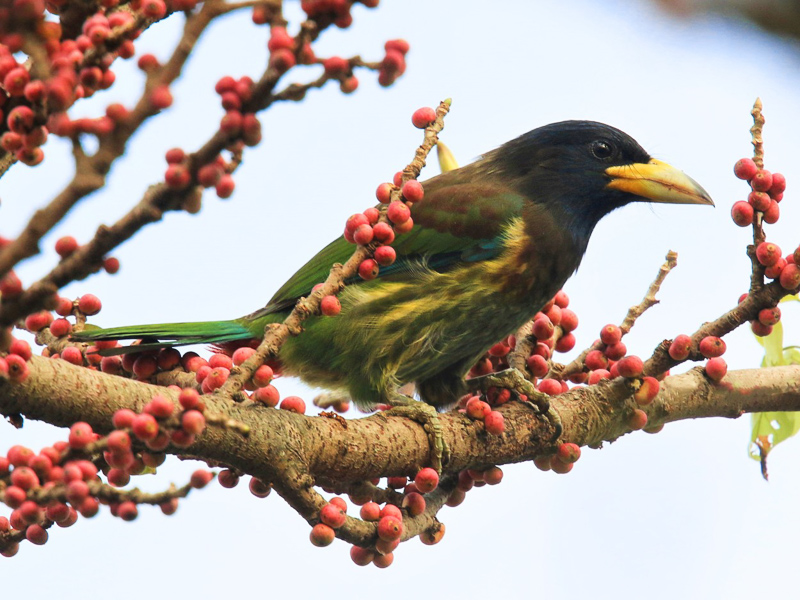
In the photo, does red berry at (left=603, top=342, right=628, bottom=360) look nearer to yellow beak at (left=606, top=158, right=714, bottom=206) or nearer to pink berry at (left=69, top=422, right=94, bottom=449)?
yellow beak at (left=606, top=158, right=714, bottom=206)

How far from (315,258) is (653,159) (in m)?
1.18

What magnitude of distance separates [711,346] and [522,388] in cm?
47

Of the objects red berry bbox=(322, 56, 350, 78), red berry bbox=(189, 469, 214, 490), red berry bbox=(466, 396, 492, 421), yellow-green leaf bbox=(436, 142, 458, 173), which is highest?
yellow-green leaf bbox=(436, 142, 458, 173)

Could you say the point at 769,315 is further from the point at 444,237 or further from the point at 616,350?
the point at 444,237

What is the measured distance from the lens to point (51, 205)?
0.98 metres

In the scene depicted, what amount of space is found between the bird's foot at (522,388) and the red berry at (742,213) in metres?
0.59

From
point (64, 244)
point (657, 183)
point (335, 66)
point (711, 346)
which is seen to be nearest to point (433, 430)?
point (711, 346)

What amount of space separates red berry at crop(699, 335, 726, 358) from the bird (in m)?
0.62

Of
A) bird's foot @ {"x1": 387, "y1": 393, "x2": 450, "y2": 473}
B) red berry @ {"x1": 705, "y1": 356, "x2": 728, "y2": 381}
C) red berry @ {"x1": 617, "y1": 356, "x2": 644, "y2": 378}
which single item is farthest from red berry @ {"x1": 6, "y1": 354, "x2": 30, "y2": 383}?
red berry @ {"x1": 705, "y1": 356, "x2": 728, "y2": 381}

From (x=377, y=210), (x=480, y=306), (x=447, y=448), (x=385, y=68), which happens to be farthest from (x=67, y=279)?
(x=480, y=306)

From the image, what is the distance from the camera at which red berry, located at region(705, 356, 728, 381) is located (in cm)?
246

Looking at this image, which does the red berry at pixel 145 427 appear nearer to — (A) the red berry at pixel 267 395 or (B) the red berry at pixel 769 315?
(A) the red berry at pixel 267 395

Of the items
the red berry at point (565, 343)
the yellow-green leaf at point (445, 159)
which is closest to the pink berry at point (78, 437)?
the red berry at point (565, 343)

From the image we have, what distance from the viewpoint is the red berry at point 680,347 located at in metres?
2.25
